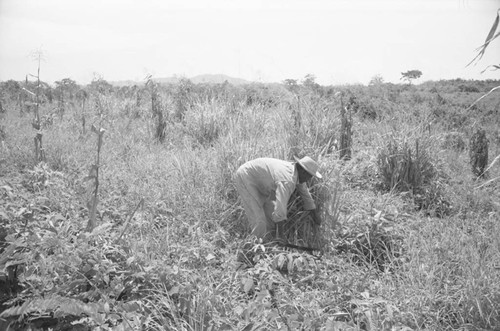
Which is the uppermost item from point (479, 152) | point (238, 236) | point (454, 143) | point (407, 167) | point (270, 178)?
point (454, 143)

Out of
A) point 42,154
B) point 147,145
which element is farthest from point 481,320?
point 147,145

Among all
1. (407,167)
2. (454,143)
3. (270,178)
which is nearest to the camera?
(270,178)

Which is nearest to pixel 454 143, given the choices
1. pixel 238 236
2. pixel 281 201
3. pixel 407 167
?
pixel 407 167

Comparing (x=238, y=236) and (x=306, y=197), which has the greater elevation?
(x=306, y=197)

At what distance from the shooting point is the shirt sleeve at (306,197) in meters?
3.86

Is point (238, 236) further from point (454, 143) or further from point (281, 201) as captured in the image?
point (454, 143)

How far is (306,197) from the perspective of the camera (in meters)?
3.89

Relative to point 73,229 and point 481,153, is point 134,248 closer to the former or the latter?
point 73,229

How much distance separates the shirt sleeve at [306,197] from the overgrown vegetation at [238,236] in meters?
0.20

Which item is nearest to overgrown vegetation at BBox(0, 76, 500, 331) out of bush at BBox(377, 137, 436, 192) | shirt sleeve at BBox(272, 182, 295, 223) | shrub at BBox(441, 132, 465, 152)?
bush at BBox(377, 137, 436, 192)

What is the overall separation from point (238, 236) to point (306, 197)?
87 cm

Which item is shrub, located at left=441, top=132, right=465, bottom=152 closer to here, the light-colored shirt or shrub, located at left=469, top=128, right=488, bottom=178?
shrub, located at left=469, top=128, right=488, bottom=178

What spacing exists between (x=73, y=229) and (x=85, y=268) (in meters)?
0.63

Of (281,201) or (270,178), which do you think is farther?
(270,178)
